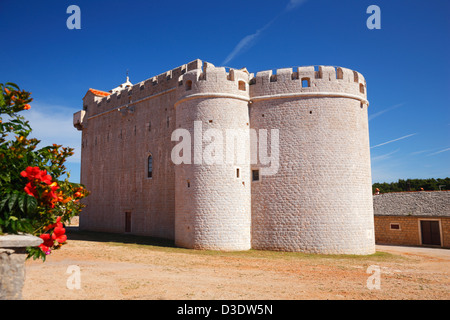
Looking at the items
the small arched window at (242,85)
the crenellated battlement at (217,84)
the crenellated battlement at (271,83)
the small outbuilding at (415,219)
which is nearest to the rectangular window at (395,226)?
the small outbuilding at (415,219)

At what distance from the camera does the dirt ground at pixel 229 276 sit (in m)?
8.53

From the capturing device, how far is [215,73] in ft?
61.5

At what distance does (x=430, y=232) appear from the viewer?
22.9m

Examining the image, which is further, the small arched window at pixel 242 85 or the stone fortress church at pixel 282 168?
the small arched window at pixel 242 85

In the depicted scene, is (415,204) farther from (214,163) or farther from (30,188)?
(30,188)

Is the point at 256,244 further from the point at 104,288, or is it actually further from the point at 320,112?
the point at 104,288

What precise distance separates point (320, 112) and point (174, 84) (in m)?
9.76

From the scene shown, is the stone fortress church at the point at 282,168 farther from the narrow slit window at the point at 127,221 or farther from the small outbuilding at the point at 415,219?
the narrow slit window at the point at 127,221

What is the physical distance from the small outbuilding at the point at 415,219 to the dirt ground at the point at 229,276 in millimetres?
6312

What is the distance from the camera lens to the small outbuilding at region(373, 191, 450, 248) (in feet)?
73.6

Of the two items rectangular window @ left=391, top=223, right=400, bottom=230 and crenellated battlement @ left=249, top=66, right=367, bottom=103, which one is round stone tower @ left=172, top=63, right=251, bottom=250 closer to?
crenellated battlement @ left=249, top=66, right=367, bottom=103

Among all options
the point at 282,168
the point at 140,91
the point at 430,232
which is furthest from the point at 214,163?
the point at 430,232

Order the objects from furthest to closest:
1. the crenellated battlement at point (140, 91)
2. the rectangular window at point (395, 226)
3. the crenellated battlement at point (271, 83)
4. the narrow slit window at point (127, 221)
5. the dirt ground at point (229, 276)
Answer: the narrow slit window at point (127, 221) → the rectangular window at point (395, 226) → the crenellated battlement at point (140, 91) → the crenellated battlement at point (271, 83) → the dirt ground at point (229, 276)

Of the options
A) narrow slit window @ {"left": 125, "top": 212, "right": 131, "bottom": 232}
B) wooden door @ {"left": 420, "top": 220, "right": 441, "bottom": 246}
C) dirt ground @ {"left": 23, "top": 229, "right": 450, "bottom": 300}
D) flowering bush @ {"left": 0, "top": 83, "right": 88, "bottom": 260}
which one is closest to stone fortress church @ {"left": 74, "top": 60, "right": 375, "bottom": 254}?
dirt ground @ {"left": 23, "top": 229, "right": 450, "bottom": 300}
